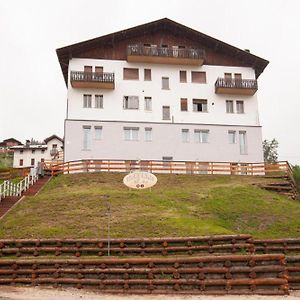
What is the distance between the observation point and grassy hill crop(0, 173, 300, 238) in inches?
727

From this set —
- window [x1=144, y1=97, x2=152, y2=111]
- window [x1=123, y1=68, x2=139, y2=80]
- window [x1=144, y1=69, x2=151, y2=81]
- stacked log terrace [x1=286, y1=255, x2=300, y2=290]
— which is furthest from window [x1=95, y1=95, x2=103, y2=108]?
stacked log terrace [x1=286, y1=255, x2=300, y2=290]

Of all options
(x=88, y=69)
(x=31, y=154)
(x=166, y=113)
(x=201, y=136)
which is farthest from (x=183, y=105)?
(x=31, y=154)

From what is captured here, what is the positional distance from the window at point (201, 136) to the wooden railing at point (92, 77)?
8.95 m

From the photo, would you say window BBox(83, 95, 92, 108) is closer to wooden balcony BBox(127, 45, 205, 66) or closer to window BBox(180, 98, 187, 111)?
wooden balcony BBox(127, 45, 205, 66)

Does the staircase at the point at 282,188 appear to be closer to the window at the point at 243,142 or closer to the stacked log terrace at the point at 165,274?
the window at the point at 243,142

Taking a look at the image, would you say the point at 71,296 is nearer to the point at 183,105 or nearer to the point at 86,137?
the point at 86,137

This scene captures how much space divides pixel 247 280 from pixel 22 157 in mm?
82372

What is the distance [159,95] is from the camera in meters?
40.9

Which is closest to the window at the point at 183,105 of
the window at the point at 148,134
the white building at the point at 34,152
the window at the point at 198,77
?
the window at the point at 198,77

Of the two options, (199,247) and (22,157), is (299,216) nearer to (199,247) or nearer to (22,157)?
(199,247)

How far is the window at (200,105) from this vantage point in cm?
4116

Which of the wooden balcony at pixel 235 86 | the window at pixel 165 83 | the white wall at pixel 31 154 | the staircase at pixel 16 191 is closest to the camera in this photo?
the staircase at pixel 16 191

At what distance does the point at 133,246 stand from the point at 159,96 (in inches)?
1013

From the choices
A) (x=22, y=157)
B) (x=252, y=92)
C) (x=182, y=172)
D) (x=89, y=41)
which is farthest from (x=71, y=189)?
(x=22, y=157)
